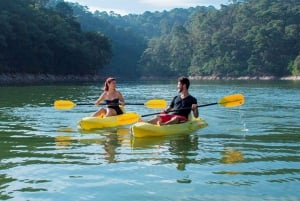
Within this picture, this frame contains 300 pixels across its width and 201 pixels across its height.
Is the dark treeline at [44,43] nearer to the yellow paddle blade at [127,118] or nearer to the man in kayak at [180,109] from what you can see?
the yellow paddle blade at [127,118]

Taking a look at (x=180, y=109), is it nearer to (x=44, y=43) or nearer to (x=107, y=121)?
(x=107, y=121)

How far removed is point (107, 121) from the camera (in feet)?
40.9

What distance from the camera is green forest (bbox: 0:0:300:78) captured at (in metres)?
66.7

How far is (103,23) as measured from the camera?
15200 cm

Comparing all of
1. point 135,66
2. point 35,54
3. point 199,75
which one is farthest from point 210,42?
point 35,54

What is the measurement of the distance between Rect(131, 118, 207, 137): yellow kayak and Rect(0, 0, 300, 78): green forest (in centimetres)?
4952

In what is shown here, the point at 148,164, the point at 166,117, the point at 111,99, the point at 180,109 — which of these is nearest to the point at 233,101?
the point at 180,109

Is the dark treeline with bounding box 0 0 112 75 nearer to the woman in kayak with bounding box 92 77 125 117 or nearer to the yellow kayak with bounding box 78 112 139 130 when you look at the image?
the woman in kayak with bounding box 92 77 125 117

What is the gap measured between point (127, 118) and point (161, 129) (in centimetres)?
156

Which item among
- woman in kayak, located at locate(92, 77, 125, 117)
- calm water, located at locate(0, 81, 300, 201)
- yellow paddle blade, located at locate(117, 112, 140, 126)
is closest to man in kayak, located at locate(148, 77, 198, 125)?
calm water, located at locate(0, 81, 300, 201)

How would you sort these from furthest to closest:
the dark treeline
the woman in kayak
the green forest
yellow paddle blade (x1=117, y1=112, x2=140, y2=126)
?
the green forest
the dark treeline
the woman in kayak
yellow paddle blade (x1=117, y1=112, x2=140, y2=126)

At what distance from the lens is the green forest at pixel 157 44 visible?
2625 inches

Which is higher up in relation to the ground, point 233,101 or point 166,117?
point 233,101

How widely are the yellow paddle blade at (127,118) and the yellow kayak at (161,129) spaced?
1288 mm
